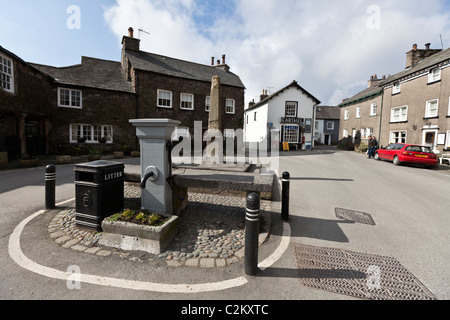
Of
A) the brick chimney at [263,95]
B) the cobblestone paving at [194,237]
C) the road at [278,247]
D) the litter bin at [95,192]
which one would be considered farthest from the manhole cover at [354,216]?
the brick chimney at [263,95]

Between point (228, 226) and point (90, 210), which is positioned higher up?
point (90, 210)

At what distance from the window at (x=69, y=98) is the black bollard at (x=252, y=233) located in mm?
18610

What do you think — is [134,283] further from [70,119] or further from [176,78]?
[176,78]

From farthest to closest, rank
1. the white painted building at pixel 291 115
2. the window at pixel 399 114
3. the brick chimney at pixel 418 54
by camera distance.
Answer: the white painted building at pixel 291 115, the brick chimney at pixel 418 54, the window at pixel 399 114

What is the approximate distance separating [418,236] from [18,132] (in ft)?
64.9

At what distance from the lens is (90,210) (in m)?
4.10

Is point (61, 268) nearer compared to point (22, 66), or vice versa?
point (61, 268)

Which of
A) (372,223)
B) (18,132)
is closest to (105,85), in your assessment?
(18,132)

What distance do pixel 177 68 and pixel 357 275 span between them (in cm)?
2283

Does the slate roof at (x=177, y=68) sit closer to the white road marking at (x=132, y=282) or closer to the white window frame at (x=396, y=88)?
the white window frame at (x=396, y=88)

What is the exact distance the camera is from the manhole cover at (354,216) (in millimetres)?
5172

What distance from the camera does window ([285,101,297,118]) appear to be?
85.9 feet

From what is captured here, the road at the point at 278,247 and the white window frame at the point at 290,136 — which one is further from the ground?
the white window frame at the point at 290,136
